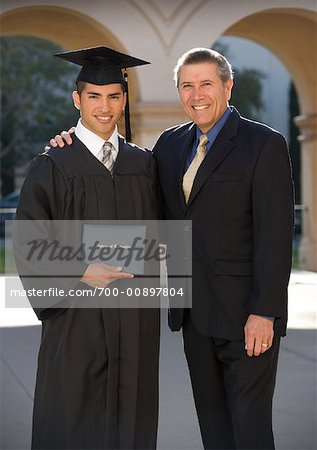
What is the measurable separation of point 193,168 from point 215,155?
0.15 meters

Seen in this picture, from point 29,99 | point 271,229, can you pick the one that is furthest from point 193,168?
point 29,99

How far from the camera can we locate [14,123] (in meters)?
33.9

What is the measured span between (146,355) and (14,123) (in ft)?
100

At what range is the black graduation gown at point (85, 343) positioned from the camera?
3.96m

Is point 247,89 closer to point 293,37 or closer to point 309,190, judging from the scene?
point 309,190

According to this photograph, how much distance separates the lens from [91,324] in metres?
4.01

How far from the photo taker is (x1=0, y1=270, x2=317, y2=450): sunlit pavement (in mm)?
5531

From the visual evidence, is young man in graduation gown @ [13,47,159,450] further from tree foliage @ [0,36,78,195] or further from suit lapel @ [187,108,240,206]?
tree foliage @ [0,36,78,195]

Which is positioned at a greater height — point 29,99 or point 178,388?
point 29,99

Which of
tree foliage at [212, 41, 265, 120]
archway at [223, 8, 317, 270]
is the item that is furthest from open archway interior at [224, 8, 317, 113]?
tree foliage at [212, 41, 265, 120]

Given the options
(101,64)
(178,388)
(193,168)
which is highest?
(101,64)

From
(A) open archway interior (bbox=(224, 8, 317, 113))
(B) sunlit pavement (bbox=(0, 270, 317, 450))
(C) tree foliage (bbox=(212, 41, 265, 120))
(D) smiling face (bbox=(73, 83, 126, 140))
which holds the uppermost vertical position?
(C) tree foliage (bbox=(212, 41, 265, 120))

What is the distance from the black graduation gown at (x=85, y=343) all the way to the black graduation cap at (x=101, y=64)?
11.7 inches

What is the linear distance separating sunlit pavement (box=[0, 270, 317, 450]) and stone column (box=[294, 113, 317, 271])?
197 inches
